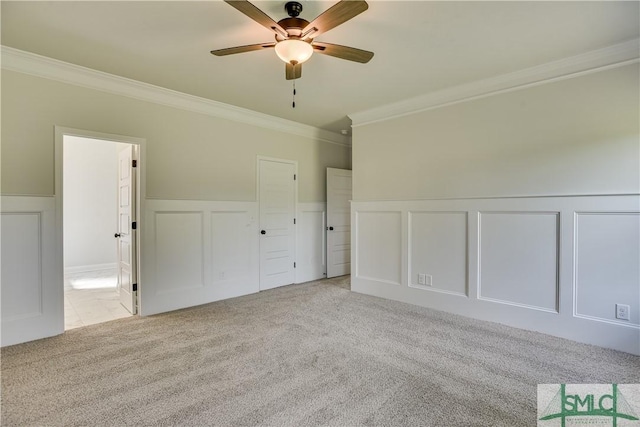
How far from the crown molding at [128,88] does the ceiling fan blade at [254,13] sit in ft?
7.01

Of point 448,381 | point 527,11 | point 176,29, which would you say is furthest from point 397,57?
point 448,381

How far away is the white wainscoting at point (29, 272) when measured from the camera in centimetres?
270

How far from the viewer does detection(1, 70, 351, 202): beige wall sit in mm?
2758

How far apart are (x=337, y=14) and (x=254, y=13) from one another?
485 mm

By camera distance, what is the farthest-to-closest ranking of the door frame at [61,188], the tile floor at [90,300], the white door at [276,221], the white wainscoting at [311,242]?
1. the white wainscoting at [311,242]
2. the white door at [276,221]
3. the tile floor at [90,300]
4. the door frame at [61,188]

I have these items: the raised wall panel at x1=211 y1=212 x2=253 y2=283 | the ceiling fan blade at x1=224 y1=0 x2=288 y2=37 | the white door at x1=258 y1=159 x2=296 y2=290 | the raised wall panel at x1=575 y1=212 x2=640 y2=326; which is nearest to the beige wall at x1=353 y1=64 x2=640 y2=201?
the raised wall panel at x1=575 y1=212 x2=640 y2=326

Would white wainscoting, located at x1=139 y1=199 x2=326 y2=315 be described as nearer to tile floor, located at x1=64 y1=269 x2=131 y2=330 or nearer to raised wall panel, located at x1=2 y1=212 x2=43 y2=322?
tile floor, located at x1=64 y1=269 x2=131 y2=330

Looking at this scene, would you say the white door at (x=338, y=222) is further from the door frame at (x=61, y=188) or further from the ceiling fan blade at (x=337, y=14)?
the ceiling fan blade at (x=337, y=14)

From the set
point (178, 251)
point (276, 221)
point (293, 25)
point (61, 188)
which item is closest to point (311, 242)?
point (276, 221)

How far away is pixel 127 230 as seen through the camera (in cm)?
370

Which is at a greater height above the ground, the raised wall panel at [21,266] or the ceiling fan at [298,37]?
the ceiling fan at [298,37]

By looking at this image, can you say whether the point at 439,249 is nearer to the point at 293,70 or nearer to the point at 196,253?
the point at 293,70

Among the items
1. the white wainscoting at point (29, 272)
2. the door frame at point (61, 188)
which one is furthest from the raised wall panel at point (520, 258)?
the white wainscoting at point (29, 272)

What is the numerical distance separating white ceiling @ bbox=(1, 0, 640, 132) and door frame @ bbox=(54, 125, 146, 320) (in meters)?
0.64
